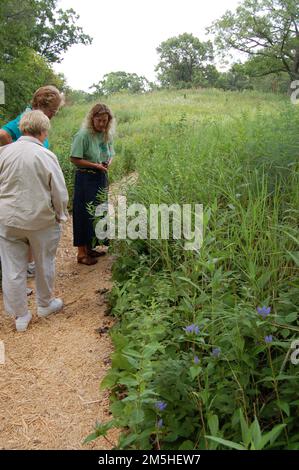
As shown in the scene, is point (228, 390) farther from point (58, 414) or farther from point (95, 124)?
point (95, 124)

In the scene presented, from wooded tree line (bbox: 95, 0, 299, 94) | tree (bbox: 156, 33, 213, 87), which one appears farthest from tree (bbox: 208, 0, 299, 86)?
tree (bbox: 156, 33, 213, 87)

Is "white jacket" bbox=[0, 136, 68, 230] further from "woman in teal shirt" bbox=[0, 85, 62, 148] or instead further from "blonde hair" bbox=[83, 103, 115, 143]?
"blonde hair" bbox=[83, 103, 115, 143]

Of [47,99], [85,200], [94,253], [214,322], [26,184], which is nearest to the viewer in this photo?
[214,322]

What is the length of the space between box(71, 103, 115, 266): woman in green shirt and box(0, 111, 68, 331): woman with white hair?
1.07 m

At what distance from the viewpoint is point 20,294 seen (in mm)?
3607

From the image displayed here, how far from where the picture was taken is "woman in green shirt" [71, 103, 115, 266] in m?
4.62

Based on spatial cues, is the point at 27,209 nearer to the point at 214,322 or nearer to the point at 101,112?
the point at 101,112

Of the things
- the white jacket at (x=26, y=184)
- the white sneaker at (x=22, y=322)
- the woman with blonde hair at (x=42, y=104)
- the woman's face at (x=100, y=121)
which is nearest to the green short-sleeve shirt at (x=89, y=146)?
the woman's face at (x=100, y=121)

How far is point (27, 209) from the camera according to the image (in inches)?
134

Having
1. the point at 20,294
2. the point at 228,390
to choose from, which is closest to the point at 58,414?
the point at 228,390

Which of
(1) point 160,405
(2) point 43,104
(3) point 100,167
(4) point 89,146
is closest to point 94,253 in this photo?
(3) point 100,167

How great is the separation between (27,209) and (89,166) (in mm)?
1446

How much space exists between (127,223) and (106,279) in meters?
0.77

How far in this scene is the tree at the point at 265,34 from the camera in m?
30.2
